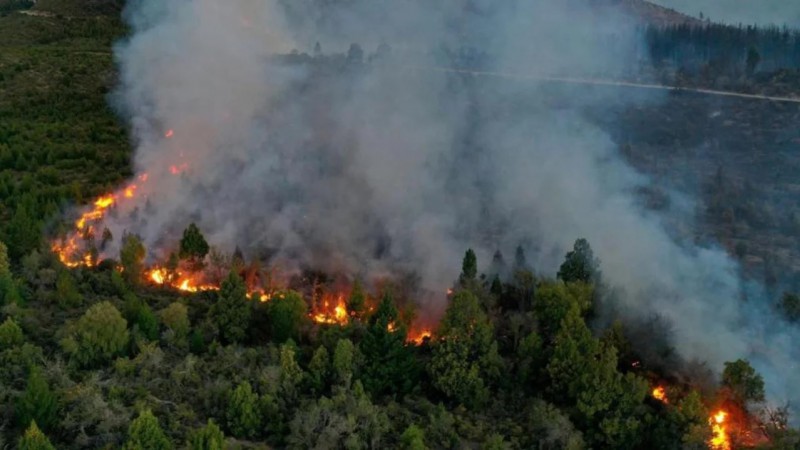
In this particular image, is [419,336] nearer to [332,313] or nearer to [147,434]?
[332,313]

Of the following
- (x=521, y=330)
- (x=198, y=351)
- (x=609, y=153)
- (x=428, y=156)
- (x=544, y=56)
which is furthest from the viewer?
(x=544, y=56)

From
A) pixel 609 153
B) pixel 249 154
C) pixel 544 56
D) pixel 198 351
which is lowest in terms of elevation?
pixel 198 351

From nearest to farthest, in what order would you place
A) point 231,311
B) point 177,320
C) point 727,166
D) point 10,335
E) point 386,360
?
point 10,335, point 386,360, point 177,320, point 231,311, point 727,166

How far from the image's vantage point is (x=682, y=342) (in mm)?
30844

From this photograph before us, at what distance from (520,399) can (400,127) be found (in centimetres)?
2431

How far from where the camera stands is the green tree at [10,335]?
26.2 meters

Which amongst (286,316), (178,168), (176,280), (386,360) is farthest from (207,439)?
Result: (178,168)

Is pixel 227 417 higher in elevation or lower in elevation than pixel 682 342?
lower

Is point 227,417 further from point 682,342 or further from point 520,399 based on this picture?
point 682,342

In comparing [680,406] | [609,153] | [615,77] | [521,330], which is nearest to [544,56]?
[615,77]

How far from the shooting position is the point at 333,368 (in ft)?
92.3

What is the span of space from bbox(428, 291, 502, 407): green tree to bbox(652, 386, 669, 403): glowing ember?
5.86m

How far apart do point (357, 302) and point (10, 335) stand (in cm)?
1274

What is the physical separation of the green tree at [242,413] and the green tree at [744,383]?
649 inches
